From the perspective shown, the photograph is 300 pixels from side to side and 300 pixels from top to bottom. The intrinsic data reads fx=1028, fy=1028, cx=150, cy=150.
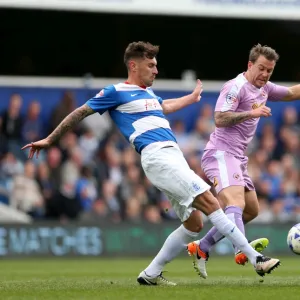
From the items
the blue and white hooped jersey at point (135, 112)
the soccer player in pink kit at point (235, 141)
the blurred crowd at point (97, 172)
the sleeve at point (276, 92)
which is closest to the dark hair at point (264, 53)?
the soccer player in pink kit at point (235, 141)

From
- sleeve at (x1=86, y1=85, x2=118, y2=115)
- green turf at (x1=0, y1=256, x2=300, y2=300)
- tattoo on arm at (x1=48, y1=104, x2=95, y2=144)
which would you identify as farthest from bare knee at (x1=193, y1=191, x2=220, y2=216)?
tattoo on arm at (x1=48, y1=104, x2=95, y2=144)

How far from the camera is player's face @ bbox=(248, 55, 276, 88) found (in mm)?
11516

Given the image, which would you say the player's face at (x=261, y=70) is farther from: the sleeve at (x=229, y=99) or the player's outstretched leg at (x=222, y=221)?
the player's outstretched leg at (x=222, y=221)

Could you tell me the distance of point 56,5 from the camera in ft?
69.3

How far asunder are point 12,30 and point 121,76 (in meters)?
2.80

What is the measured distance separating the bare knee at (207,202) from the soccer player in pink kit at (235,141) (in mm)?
866

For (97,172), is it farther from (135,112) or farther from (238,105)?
(135,112)

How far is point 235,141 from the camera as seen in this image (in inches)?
464

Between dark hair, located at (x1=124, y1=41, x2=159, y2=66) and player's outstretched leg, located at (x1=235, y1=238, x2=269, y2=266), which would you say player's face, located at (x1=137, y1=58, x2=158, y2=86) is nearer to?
dark hair, located at (x1=124, y1=41, x2=159, y2=66)

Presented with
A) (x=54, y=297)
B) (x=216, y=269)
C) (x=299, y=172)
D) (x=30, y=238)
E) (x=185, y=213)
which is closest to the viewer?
(x=54, y=297)

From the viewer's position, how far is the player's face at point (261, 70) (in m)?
11.5

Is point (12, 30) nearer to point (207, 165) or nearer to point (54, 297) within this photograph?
point (207, 165)

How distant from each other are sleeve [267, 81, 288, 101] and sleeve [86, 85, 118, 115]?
87.8 inches

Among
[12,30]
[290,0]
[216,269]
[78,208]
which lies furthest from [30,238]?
[290,0]
